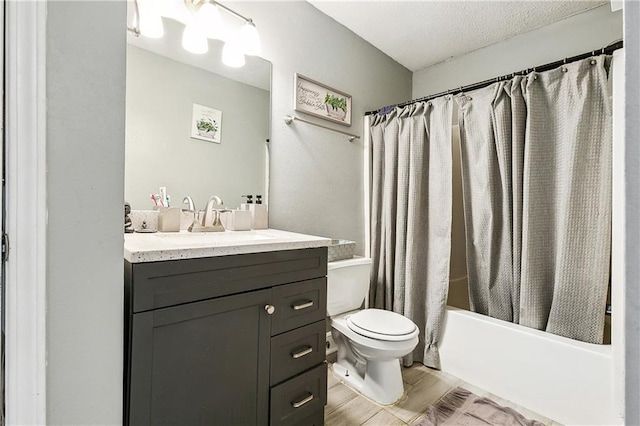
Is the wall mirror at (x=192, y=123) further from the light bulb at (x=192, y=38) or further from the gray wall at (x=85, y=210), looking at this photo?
the gray wall at (x=85, y=210)

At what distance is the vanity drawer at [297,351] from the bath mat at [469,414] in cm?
68

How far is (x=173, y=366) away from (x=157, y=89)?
4.07 ft

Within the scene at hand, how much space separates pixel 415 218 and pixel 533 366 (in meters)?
1.04

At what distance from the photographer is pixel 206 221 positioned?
61.6 inches

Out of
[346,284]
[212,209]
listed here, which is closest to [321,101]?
[212,209]

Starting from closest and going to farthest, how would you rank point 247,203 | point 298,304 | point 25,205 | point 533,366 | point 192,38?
point 25,205 → point 298,304 → point 192,38 → point 533,366 → point 247,203

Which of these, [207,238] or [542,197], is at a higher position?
[542,197]

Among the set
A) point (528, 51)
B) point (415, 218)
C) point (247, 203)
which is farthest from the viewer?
point (528, 51)

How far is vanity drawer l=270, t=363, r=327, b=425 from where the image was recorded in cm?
119

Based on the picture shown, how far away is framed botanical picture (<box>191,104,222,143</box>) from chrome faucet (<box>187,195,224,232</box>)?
1.08 feet

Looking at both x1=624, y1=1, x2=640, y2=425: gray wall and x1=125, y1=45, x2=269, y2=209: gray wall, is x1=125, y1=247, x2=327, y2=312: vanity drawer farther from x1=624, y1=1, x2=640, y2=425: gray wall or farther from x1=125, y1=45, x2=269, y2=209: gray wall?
x1=624, y1=1, x2=640, y2=425: gray wall

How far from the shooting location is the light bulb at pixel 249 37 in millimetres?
1651

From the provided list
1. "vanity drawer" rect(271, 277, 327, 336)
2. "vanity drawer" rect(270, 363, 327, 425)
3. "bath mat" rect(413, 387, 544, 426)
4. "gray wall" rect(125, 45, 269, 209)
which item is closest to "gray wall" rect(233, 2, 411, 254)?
"gray wall" rect(125, 45, 269, 209)

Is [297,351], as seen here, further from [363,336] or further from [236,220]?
[236,220]
